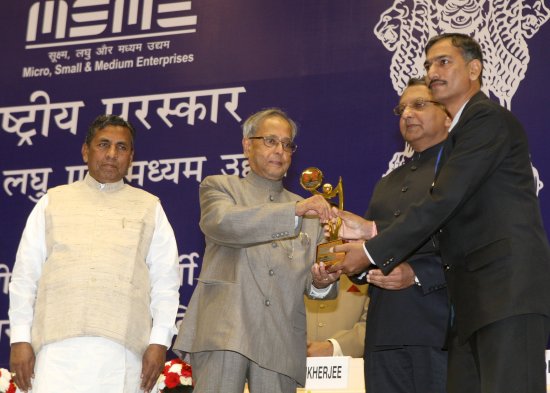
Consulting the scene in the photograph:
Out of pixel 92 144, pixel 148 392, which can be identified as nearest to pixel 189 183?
pixel 92 144

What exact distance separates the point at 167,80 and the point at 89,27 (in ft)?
3.04

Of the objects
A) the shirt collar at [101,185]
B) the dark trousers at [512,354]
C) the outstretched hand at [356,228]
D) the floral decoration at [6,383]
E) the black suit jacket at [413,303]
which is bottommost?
the dark trousers at [512,354]

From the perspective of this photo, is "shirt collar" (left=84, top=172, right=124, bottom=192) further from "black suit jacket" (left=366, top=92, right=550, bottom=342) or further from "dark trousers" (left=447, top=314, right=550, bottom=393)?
"dark trousers" (left=447, top=314, right=550, bottom=393)

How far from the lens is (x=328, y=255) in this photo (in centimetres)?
385

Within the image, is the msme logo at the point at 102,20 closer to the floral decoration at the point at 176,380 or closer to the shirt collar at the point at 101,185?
the shirt collar at the point at 101,185

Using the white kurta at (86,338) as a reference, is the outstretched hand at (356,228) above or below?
above

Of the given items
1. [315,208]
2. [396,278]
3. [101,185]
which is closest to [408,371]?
[396,278]

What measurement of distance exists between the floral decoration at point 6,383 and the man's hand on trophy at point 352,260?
2.11 meters

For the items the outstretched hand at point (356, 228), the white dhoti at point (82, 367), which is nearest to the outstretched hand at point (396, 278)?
the outstretched hand at point (356, 228)

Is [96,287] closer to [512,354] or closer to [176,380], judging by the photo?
[176,380]

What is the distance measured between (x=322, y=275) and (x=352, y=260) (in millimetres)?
232

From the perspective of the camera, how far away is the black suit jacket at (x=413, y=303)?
372 cm

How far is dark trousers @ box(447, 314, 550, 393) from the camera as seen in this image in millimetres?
2963

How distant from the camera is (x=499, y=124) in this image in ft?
11.0
